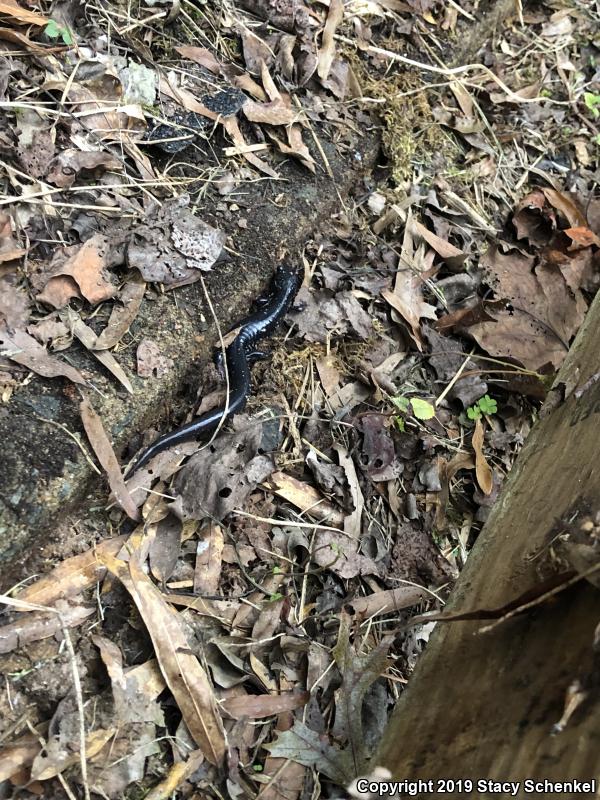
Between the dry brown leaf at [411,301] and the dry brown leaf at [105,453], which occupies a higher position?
the dry brown leaf at [411,301]

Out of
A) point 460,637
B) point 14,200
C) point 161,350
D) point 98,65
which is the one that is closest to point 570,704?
point 460,637

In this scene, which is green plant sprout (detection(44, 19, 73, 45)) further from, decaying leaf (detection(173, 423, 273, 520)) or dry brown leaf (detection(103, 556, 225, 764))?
dry brown leaf (detection(103, 556, 225, 764))

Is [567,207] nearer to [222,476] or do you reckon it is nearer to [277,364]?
[277,364]

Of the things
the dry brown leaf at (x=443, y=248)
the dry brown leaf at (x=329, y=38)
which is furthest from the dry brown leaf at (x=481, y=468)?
the dry brown leaf at (x=329, y=38)

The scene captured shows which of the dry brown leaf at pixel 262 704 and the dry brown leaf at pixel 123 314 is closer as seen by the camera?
the dry brown leaf at pixel 262 704

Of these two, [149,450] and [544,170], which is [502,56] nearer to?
[544,170]

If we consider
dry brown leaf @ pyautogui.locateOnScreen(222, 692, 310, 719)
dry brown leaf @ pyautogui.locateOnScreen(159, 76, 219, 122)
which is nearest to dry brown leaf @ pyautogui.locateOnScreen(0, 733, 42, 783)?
dry brown leaf @ pyautogui.locateOnScreen(222, 692, 310, 719)

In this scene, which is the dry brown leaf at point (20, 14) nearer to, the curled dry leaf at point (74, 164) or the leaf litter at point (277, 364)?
the leaf litter at point (277, 364)

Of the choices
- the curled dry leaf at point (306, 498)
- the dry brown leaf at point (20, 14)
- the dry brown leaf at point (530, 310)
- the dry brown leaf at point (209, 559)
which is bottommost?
the dry brown leaf at point (209, 559)
